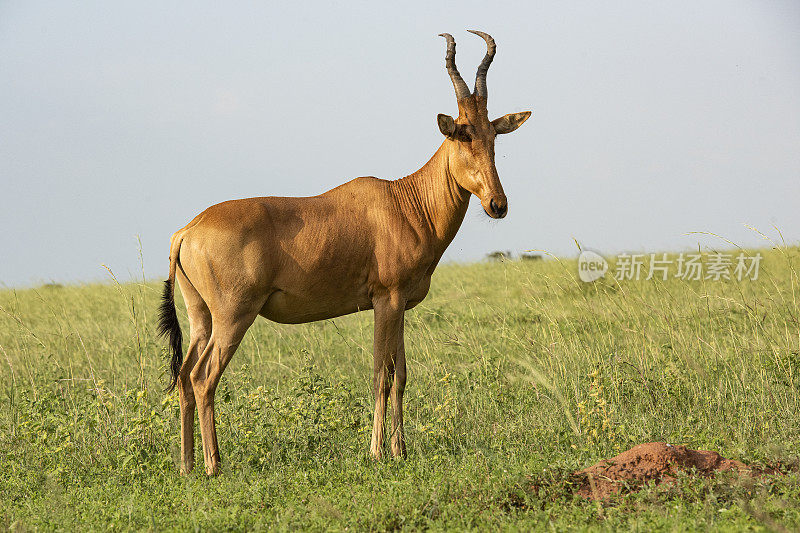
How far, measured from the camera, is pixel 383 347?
6820 mm

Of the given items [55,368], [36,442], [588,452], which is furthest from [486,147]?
[55,368]

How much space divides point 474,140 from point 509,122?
564 mm

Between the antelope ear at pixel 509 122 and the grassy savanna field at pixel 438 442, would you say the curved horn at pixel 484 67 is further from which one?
the grassy savanna field at pixel 438 442

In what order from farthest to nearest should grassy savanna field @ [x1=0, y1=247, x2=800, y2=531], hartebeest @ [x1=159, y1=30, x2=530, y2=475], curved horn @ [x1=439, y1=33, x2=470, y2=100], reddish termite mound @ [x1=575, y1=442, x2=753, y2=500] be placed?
curved horn @ [x1=439, y1=33, x2=470, y2=100], hartebeest @ [x1=159, y1=30, x2=530, y2=475], reddish termite mound @ [x1=575, y1=442, x2=753, y2=500], grassy savanna field @ [x1=0, y1=247, x2=800, y2=531]

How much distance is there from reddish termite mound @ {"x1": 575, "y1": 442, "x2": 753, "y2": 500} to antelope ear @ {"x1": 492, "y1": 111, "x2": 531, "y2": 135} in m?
3.28

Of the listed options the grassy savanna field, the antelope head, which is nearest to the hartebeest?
the antelope head

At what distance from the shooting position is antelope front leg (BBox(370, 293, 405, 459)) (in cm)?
681

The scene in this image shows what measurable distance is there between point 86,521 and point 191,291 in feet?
7.36

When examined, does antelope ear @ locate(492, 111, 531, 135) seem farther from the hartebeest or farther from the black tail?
the black tail

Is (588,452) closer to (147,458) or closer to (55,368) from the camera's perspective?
(147,458)

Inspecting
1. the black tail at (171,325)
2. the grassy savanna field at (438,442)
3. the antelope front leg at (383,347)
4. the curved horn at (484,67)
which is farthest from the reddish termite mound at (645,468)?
the black tail at (171,325)

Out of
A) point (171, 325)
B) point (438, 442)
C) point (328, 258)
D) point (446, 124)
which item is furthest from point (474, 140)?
point (171, 325)

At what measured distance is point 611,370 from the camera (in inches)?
340

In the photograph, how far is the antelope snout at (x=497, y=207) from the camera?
6777 mm
